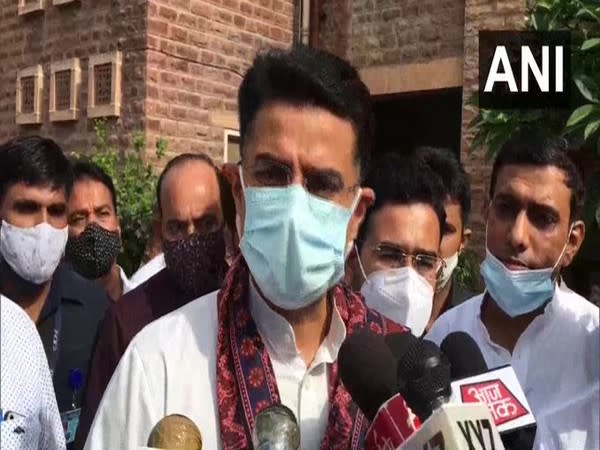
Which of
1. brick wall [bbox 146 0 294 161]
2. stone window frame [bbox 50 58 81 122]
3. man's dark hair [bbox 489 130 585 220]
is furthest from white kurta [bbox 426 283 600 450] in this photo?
stone window frame [bbox 50 58 81 122]

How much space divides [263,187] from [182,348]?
38cm

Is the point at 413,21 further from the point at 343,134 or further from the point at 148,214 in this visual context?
the point at 343,134

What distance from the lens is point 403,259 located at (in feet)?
11.4

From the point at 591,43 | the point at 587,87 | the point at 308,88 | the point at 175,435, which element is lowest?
the point at 175,435

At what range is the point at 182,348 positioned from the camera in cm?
208

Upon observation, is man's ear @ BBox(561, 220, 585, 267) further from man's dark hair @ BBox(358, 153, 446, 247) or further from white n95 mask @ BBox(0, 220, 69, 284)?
white n95 mask @ BBox(0, 220, 69, 284)

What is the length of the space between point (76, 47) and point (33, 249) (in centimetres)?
585

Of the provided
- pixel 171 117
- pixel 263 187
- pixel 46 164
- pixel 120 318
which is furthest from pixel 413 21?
pixel 263 187

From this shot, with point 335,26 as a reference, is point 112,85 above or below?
below

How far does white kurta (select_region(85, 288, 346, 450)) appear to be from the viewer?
2008 millimetres

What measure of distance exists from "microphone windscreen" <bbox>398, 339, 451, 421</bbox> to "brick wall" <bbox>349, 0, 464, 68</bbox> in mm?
6721

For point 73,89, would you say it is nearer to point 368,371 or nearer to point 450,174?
point 450,174

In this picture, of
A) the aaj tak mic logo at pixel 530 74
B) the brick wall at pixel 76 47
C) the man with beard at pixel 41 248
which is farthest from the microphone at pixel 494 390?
the brick wall at pixel 76 47

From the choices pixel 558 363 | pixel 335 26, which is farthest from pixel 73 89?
pixel 558 363
